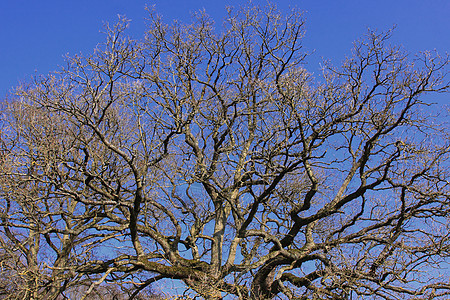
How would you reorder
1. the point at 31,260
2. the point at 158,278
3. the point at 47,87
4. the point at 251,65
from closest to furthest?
1. the point at 47,87
2. the point at 158,278
3. the point at 251,65
4. the point at 31,260

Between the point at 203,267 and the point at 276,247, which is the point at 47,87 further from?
the point at 276,247

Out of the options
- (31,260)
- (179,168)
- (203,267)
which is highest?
(179,168)

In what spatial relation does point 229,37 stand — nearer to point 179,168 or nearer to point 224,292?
point 179,168

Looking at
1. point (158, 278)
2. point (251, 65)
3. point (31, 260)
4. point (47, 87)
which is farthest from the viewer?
point (31, 260)

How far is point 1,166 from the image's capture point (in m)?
10.5

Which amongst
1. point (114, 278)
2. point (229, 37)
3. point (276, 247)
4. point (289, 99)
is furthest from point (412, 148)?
point (114, 278)

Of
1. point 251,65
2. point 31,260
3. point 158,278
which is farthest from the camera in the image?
point 31,260

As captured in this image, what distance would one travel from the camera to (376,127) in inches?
407

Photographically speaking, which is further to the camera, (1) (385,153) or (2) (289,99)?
(1) (385,153)

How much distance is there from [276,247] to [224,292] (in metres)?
1.91

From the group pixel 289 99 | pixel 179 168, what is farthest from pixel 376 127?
pixel 179 168

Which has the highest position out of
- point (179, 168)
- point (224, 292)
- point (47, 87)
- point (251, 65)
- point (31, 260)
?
point (251, 65)

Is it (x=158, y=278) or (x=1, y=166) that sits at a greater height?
(x=1, y=166)

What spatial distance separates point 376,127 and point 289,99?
2460 mm
